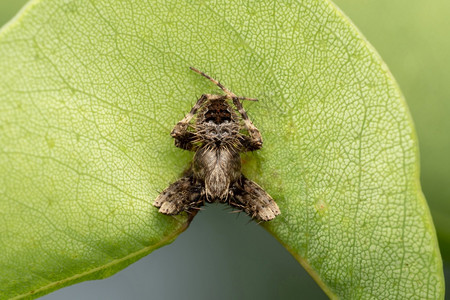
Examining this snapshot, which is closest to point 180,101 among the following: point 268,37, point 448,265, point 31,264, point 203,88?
point 203,88

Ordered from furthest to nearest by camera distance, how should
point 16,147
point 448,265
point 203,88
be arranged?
point 448,265, point 203,88, point 16,147

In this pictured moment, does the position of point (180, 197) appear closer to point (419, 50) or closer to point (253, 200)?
point (253, 200)

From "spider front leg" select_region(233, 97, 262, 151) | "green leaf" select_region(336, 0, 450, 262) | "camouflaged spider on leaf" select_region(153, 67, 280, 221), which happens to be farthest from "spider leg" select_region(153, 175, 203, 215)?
"green leaf" select_region(336, 0, 450, 262)

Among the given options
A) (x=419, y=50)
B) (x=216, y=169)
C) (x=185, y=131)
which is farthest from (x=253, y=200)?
(x=419, y=50)

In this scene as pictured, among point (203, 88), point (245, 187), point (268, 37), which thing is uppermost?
point (268, 37)

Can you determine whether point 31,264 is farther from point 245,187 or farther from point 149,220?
point 245,187

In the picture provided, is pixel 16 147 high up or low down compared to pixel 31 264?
up

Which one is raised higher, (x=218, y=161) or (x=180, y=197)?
(x=218, y=161)
